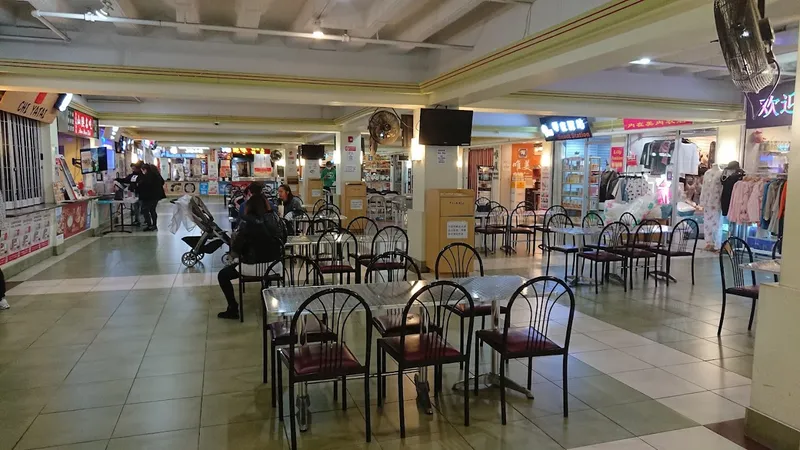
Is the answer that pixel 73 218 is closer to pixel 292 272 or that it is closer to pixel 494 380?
pixel 292 272

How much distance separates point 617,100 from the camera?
26.6 ft

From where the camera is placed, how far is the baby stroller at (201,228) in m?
7.45

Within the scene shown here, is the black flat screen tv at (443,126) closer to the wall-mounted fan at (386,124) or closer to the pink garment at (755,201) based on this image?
the wall-mounted fan at (386,124)

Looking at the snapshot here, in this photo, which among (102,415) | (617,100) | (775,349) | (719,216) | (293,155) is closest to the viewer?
(775,349)

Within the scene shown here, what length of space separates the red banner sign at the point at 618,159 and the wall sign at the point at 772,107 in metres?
3.88

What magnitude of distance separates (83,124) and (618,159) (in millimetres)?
11563

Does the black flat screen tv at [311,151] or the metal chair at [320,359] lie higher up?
the black flat screen tv at [311,151]

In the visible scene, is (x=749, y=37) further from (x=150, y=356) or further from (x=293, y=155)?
(x=293, y=155)

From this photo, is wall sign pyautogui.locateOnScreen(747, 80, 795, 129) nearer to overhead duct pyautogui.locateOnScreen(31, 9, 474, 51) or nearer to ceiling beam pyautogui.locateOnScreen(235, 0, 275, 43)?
overhead duct pyautogui.locateOnScreen(31, 9, 474, 51)

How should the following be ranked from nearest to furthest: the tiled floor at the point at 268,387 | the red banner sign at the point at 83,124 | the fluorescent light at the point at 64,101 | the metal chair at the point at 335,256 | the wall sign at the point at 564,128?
the tiled floor at the point at 268,387 → the metal chair at the point at 335,256 → the fluorescent light at the point at 64,101 → the red banner sign at the point at 83,124 → the wall sign at the point at 564,128

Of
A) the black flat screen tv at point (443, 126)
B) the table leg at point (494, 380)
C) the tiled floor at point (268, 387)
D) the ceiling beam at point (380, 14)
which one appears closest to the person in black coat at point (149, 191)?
the tiled floor at point (268, 387)

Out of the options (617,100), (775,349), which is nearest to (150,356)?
(775,349)

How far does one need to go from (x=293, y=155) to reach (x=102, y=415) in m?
20.2

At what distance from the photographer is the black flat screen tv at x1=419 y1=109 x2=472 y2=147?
294 inches
